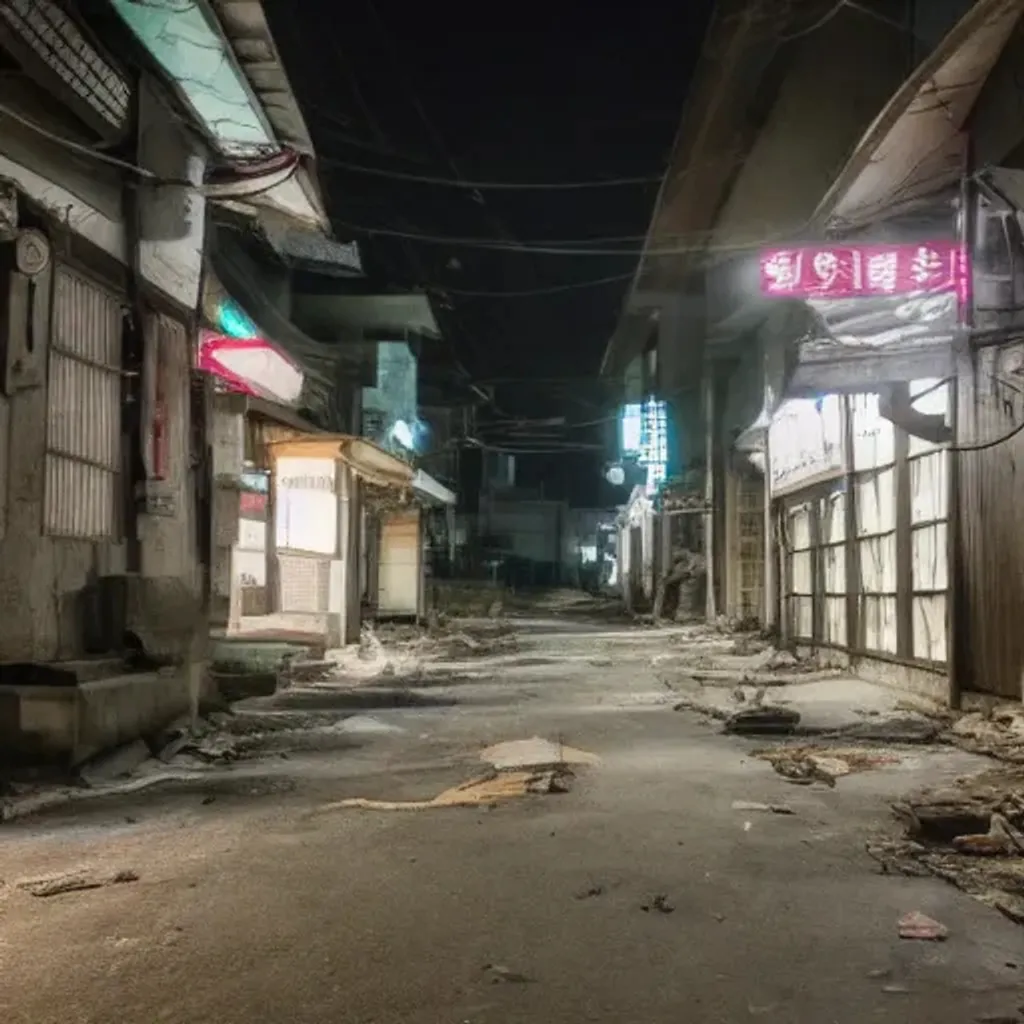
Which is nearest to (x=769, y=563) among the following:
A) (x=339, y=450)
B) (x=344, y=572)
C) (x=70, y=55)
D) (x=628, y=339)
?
(x=344, y=572)

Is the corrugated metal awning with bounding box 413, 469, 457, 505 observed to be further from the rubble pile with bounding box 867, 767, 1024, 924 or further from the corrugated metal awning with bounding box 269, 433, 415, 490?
the rubble pile with bounding box 867, 767, 1024, 924

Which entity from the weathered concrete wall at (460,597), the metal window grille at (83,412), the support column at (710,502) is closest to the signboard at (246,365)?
the metal window grille at (83,412)

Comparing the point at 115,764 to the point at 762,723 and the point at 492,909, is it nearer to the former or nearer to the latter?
the point at 492,909

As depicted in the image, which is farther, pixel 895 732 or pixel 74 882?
pixel 895 732

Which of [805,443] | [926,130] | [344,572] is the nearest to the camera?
[926,130]

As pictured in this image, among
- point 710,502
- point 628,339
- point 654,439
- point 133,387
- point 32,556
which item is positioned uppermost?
point 628,339

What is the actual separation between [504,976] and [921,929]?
207 centimetres

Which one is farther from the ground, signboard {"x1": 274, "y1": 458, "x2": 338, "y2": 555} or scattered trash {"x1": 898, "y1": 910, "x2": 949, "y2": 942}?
signboard {"x1": 274, "y1": 458, "x2": 338, "y2": 555}

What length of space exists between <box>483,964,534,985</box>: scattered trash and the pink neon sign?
9495 mm

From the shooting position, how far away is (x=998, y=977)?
14.7 feet

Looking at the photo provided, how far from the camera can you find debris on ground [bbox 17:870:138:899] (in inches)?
229

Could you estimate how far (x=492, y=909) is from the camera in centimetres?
548

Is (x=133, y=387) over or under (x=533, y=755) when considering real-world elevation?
over

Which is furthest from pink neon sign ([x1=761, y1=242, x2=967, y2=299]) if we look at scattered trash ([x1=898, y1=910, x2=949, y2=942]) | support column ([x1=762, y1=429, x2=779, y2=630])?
support column ([x1=762, y1=429, x2=779, y2=630])
